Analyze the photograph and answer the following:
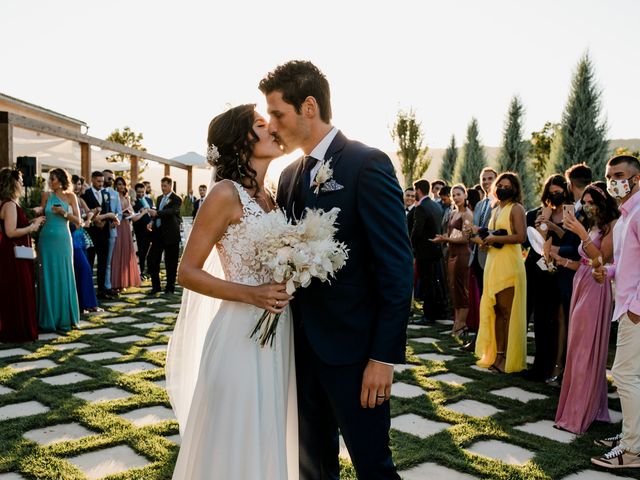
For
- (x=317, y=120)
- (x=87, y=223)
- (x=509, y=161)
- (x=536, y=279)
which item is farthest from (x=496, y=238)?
(x=509, y=161)

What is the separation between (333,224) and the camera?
2.26 m

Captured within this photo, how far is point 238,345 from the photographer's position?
2.43 m

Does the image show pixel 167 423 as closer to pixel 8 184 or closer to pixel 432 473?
pixel 432 473

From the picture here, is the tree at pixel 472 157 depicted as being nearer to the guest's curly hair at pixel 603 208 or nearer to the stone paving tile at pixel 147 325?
the stone paving tile at pixel 147 325

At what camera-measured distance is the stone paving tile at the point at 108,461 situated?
340cm

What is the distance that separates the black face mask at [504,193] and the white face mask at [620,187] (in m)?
2.12

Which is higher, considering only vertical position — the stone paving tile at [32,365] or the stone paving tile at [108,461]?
the stone paving tile at [32,365]

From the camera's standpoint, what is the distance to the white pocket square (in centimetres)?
229

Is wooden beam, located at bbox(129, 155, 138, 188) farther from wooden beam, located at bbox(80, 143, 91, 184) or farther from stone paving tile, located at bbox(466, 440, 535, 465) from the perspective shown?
stone paving tile, located at bbox(466, 440, 535, 465)

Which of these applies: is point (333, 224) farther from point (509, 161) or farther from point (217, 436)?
point (509, 161)

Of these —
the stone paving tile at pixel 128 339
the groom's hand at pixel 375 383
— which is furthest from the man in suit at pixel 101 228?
the groom's hand at pixel 375 383

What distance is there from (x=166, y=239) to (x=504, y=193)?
7.10m

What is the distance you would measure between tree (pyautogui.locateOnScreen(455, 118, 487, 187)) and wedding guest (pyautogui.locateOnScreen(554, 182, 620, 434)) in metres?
22.3

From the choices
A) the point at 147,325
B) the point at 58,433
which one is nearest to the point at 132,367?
the point at 58,433
